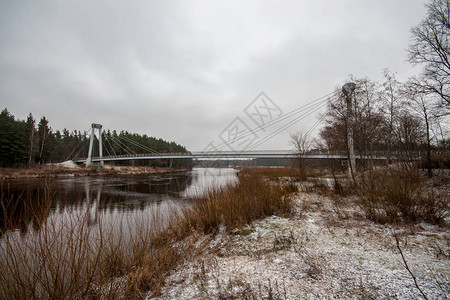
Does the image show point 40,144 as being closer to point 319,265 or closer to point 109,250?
point 109,250

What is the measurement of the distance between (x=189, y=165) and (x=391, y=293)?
74.0 metres

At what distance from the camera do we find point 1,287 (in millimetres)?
2000

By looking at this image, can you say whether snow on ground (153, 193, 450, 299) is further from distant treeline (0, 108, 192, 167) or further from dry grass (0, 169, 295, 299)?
distant treeline (0, 108, 192, 167)

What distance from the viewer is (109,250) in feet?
12.2

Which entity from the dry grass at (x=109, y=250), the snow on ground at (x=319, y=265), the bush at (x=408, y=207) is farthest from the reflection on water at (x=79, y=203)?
the bush at (x=408, y=207)

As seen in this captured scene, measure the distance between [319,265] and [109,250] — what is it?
3.92 m

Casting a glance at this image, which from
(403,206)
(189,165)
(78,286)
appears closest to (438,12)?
(403,206)

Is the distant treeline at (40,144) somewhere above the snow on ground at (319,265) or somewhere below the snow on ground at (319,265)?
above

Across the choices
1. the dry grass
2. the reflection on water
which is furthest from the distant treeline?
the dry grass

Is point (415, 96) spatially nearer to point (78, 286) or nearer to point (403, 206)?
point (403, 206)

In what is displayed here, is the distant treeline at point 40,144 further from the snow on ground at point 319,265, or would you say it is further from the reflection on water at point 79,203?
the snow on ground at point 319,265

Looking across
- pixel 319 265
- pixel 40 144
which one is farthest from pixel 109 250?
pixel 40 144

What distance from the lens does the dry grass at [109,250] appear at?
2004mm

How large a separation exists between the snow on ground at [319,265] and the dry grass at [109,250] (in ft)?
1.57
